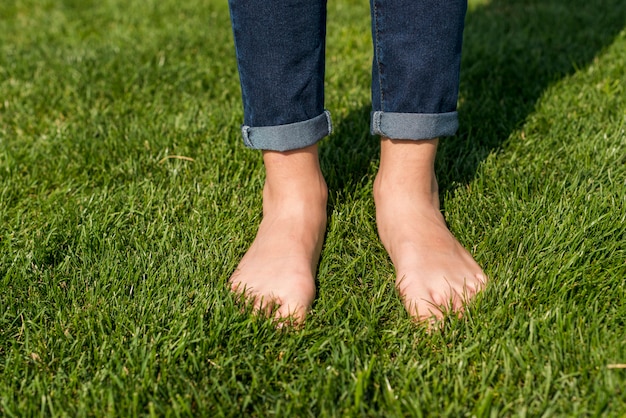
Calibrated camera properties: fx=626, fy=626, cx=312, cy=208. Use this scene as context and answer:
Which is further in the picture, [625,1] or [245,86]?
[625,1]

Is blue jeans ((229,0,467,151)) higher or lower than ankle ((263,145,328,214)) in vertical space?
higher

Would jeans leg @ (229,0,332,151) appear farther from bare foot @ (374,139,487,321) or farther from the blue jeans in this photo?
bare foot @ (374,139,487,321)

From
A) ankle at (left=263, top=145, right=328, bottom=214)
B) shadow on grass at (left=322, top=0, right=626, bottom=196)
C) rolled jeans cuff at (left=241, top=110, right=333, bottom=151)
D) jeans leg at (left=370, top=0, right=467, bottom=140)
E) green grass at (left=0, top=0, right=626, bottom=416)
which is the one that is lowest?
shadow on grass at (left=322, top=0, right=626, bottom=196)

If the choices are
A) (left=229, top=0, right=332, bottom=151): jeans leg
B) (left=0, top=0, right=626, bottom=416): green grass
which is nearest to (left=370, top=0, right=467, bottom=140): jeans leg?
(left=229, top=0, right=332, bottom=151): jeans leg

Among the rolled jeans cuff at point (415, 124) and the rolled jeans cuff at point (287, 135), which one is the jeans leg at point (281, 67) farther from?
the rolled jeans cuff at point (415, 124)

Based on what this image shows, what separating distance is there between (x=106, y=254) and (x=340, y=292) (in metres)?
0.60

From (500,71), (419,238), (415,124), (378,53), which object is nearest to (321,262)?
(419,238)

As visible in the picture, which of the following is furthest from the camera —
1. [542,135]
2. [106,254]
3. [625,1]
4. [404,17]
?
[625,1]

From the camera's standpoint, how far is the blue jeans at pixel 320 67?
4.41 ft

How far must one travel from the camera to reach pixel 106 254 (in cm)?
158

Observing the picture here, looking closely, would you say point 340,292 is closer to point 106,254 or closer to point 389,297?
point 389,297

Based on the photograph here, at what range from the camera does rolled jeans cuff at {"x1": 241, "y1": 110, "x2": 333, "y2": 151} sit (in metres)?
1.45

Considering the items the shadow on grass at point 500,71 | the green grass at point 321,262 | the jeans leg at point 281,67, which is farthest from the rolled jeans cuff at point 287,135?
the shadow on grass at point 500,71

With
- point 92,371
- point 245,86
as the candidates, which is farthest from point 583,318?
point 92,371
